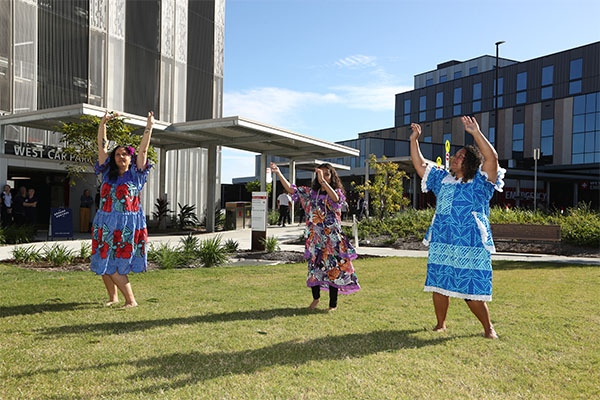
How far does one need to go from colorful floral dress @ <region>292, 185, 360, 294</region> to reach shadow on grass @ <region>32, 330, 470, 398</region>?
109 centimetres

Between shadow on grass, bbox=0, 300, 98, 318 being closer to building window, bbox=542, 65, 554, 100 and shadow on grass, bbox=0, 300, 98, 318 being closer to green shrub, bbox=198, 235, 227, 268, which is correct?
green shrub, bbox=198, 235, 227, 268

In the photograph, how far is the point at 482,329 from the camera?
15.6 ft

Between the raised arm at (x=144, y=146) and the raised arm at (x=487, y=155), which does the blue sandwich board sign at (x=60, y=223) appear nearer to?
the raised arm at (x=144, y=146)

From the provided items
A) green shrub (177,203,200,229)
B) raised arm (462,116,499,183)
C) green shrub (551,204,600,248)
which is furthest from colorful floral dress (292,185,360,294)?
green shrub (177,203,200,229)

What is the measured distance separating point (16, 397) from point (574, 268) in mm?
10180

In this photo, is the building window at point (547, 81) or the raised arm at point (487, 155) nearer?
the raised arm at point (487, 155)

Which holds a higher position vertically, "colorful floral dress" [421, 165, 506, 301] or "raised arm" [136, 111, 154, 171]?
"raised arm" [136, 111, 154, 171]

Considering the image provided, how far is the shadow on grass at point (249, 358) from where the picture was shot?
3.34 meters

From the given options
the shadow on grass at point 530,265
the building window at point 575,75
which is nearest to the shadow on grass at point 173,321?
the shadow on grass at point 530,265

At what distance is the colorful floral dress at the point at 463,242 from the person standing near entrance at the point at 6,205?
14.2 metres

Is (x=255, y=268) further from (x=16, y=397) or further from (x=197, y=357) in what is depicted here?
(x=16, y=397)

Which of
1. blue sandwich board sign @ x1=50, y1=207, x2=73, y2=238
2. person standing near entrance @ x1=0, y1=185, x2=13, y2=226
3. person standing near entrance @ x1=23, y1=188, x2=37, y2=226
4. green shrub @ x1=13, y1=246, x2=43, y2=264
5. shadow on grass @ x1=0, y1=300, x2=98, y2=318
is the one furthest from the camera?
person standing near entrance @ x1=23, y1=188, x2=37, y2=226

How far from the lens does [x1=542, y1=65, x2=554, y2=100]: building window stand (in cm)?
4559

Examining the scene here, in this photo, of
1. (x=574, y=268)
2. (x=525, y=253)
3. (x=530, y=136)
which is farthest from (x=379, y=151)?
(x=574, y=268)
